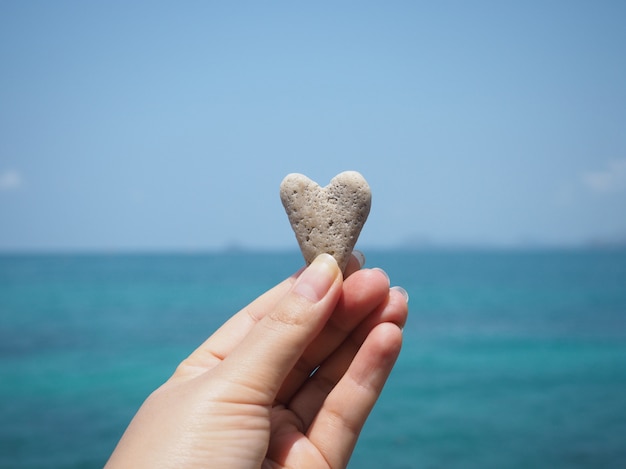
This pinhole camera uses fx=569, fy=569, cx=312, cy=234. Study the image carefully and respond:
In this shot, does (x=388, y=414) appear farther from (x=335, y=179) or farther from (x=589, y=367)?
(x=335, y=179)

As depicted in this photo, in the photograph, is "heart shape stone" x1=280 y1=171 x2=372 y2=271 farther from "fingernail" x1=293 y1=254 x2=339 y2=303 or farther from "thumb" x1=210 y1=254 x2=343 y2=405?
"thumb" x1=210 y1=254 x2=343 y2=405

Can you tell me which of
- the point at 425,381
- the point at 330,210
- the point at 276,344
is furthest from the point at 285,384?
the point at 425,381

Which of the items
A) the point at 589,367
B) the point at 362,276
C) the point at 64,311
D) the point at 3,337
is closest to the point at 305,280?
the point at 362,276

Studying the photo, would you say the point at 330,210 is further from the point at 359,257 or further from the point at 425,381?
the point at 425,381

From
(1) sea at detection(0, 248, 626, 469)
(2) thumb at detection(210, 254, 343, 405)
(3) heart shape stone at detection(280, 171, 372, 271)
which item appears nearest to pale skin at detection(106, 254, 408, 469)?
(2) thumb at detection(210, 254, 343, 405)

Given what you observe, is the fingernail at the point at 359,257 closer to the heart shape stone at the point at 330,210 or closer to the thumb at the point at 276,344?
the heart shape stone at the point at 330,210
